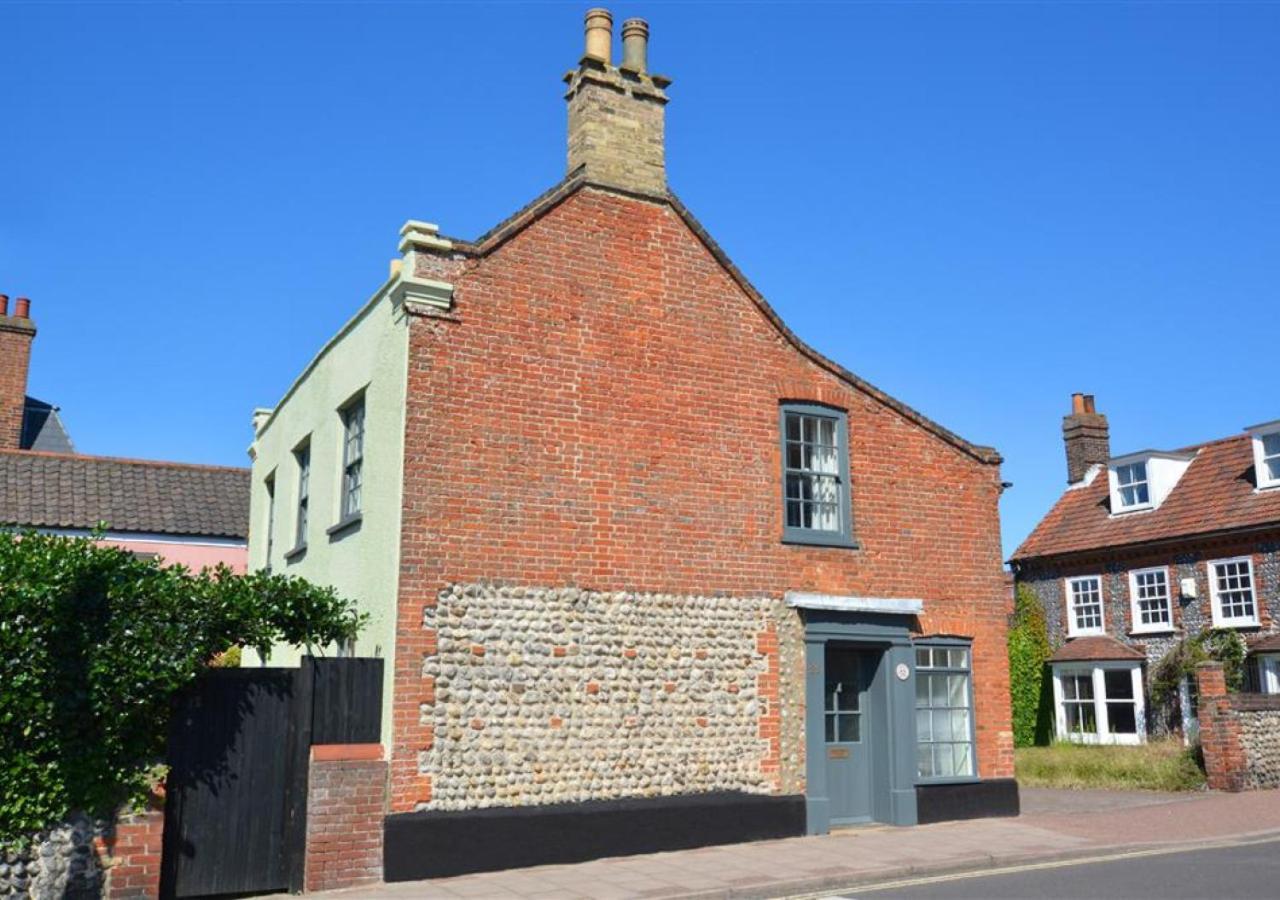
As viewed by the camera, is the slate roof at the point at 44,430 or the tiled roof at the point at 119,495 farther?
the slate roof at the point at 44,430

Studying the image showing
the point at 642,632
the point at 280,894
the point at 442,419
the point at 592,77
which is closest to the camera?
the point at 280,894

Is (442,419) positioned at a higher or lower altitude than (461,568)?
higher

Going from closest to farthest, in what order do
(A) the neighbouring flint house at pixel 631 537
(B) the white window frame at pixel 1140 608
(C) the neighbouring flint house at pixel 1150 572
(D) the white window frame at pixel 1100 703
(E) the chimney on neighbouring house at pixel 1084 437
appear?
(A) the neighbouring flint house at pixel 631 537 < (C) the neighbouring flint house at pixel 1150 572 < (D) the white window frame at pixel 1100 703 < (B) the white window frame at pixel 1140 608 < (E) the chimney on neighbouring house at pixel 1084 437

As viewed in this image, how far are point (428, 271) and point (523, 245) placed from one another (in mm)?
1335

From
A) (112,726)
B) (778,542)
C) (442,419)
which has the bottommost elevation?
(112,726)

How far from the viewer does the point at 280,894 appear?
34.6 feet

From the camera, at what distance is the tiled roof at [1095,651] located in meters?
27.9

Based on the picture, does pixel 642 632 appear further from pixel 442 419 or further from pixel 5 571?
pixel 5 571

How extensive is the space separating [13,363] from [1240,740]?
27919mm

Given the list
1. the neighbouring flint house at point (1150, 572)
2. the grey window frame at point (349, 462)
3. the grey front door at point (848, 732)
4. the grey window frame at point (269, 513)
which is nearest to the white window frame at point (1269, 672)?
the neighbouring flint house at point (1150, 572)

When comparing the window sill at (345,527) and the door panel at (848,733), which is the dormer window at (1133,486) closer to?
the door panel at (848,733)

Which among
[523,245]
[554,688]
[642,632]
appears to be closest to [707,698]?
[642,632]

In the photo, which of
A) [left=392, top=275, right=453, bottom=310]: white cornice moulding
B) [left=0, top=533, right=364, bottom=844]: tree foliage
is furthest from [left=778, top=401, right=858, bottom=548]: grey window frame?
[left=0, top=533, right=364, bottom=844]: tree foliage

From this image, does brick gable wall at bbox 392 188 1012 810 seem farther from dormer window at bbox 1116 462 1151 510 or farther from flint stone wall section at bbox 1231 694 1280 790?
dormer window at bbox 1116 462 1151 510
